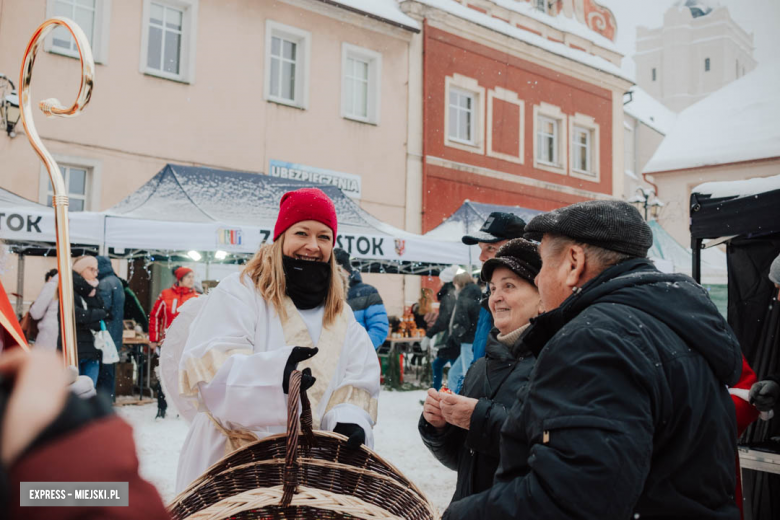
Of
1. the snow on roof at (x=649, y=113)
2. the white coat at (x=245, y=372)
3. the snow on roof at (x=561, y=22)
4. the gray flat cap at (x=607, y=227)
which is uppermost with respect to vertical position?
the snow on roof at (x=649, y=113)

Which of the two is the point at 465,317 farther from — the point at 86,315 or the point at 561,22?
the point at 561,22

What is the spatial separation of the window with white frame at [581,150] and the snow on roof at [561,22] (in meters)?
2.85

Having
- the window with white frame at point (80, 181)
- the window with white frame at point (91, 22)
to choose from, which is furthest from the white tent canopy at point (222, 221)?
the window with white frame at point (91, 22)

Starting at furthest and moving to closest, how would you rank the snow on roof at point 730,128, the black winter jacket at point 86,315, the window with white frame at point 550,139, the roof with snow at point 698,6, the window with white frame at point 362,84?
the roof with snow at point 698,6
the snow on roof at point 730,128
the window with white frame at point 550,139
the window with white frame at point 362,84
the black winter jacket at point 86,315

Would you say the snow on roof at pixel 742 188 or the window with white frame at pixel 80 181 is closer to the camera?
the snow on roof at pixel 742 188

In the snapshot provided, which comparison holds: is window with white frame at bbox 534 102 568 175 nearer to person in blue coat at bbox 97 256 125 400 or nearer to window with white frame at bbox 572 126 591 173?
window with white frame at bbox 572 126 591 173

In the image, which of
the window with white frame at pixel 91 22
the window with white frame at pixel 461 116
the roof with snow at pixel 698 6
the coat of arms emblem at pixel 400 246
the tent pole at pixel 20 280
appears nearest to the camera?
the coat of arms emblem at pixel 400 246

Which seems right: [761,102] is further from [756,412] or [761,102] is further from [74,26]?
[74,26]

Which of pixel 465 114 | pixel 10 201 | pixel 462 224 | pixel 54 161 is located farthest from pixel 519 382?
pixel 465 114

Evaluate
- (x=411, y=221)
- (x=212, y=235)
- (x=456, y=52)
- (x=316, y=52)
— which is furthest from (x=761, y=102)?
(x=212, y=235)

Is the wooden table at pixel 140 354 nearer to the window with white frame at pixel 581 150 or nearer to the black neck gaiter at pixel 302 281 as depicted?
the black neck gaiter at pixel 302 281

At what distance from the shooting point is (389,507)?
160 cm

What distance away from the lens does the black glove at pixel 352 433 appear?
5.51 feet

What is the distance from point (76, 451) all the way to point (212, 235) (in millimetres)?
7073
